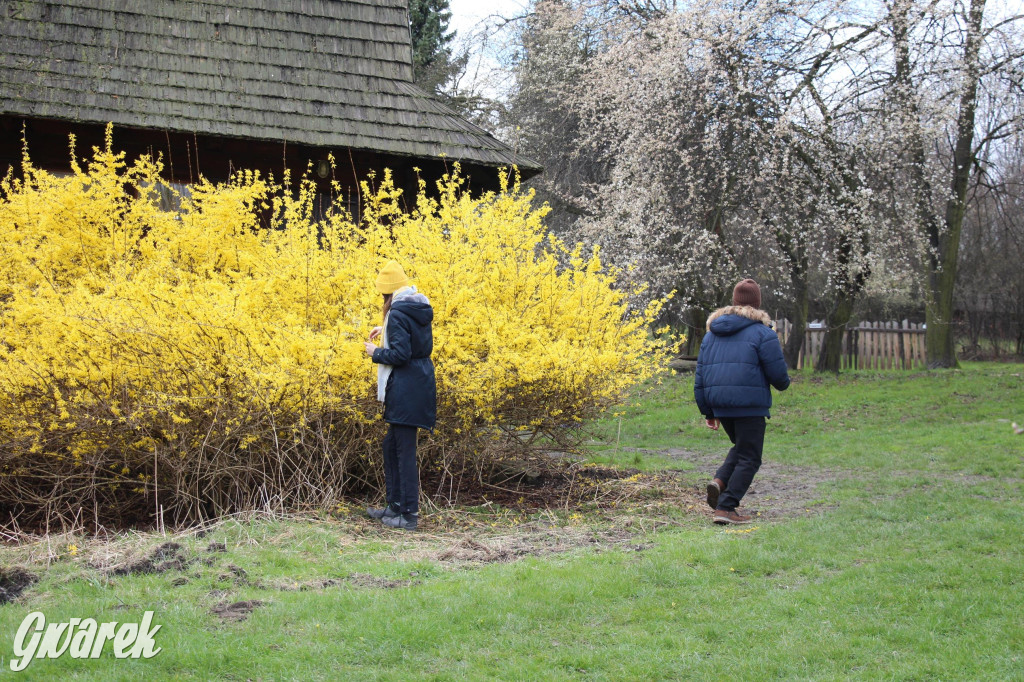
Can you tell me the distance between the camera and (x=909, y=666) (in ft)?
11.2

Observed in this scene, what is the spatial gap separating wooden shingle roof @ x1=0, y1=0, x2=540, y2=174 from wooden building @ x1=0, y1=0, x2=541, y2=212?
17mm

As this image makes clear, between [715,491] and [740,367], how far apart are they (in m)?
0.86

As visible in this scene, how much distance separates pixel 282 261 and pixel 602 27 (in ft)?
42.5

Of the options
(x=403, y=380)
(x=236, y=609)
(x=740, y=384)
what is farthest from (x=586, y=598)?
(x=740, y=384)

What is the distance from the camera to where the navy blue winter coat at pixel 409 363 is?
579 cm

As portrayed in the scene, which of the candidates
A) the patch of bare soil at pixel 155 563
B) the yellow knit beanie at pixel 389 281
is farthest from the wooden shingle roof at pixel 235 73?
the patch of bare soil at pixel 155 563

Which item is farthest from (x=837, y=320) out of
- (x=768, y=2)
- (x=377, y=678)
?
(x=377, y=678)

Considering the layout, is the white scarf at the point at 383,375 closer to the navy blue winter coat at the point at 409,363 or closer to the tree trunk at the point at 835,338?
the navy blue winter coat at the point at 409,363

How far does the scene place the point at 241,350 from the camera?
242 inches

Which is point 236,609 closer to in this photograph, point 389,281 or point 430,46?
point 389,281

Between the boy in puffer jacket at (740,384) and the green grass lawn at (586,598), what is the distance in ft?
0.92

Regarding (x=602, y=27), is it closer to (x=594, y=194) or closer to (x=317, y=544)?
(x=594, y=194)

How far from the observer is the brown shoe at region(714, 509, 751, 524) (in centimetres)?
611

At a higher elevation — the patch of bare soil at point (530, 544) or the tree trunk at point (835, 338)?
the tree trunk at point (835, 338)
